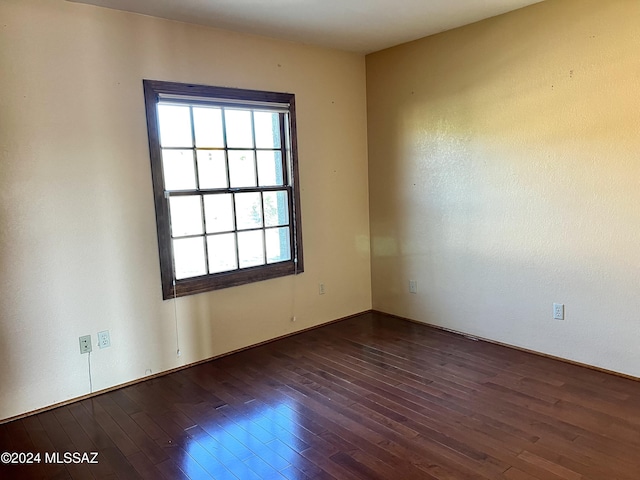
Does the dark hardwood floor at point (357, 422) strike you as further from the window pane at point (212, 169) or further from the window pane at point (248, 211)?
the window pane at point (212, 169)

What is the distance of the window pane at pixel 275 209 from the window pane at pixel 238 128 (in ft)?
1.48

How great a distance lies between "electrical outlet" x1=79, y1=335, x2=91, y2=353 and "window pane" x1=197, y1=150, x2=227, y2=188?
50.8 inches

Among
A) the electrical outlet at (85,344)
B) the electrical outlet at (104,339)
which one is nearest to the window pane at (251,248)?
the electrical outlet at (104,339)

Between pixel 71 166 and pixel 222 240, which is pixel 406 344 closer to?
pixel 222 240

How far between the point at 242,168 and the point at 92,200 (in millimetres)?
1144

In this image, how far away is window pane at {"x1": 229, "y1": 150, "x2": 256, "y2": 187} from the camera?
3.64m

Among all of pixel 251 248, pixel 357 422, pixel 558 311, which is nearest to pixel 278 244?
pixel 251 248

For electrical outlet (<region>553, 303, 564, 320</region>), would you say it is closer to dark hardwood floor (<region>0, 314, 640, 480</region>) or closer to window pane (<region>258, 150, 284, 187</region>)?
dark hardwood floor (<region>0, 314, 640, 480</region>)

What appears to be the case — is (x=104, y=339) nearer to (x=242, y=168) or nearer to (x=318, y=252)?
(x=242, y=168)

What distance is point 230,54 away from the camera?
3.55 metres

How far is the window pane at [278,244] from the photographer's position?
392 centimetres

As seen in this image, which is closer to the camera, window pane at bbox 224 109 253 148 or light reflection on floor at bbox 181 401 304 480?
light reflection on floor at bbox 181 401 304 480

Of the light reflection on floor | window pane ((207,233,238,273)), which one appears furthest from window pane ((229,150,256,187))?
the light reflection on floor

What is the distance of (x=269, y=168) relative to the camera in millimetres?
3889
